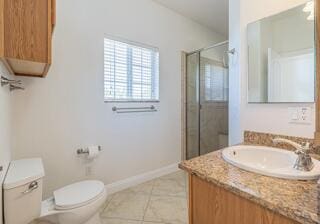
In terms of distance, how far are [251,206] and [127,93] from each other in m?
1.98

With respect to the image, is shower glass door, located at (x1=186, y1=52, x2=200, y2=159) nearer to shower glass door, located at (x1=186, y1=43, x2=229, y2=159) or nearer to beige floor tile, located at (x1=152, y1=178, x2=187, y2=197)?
shower glass door, located at (x1=186, y1=43, x2=229, y2=159)

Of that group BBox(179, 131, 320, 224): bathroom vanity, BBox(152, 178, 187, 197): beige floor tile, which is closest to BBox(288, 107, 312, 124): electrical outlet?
BBox(179, 131, 320, 224): bathroom vanity

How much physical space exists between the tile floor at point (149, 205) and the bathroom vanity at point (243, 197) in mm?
956

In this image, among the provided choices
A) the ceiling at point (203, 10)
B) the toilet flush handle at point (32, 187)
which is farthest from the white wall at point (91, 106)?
the toilet flush handle at point (32, 187)

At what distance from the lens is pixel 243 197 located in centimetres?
78

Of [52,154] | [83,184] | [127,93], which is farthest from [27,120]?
[127,93]

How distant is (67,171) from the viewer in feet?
6.57

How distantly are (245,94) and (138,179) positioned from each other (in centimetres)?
174

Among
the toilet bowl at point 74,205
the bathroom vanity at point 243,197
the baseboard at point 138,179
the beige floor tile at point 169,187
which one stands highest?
the bathroom vanity at point 243,197

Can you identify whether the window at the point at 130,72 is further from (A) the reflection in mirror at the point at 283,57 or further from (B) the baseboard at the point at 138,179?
(A) the reflection in mirror at the point at 283,57

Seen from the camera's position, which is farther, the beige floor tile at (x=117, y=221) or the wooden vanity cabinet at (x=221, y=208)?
the beige floor tile at (x=117, y=221)

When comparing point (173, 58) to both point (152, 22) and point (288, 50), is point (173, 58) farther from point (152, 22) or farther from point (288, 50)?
point (288, 50)

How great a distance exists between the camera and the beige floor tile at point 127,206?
6.28 ft

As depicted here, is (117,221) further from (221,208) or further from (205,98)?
(205,98)
